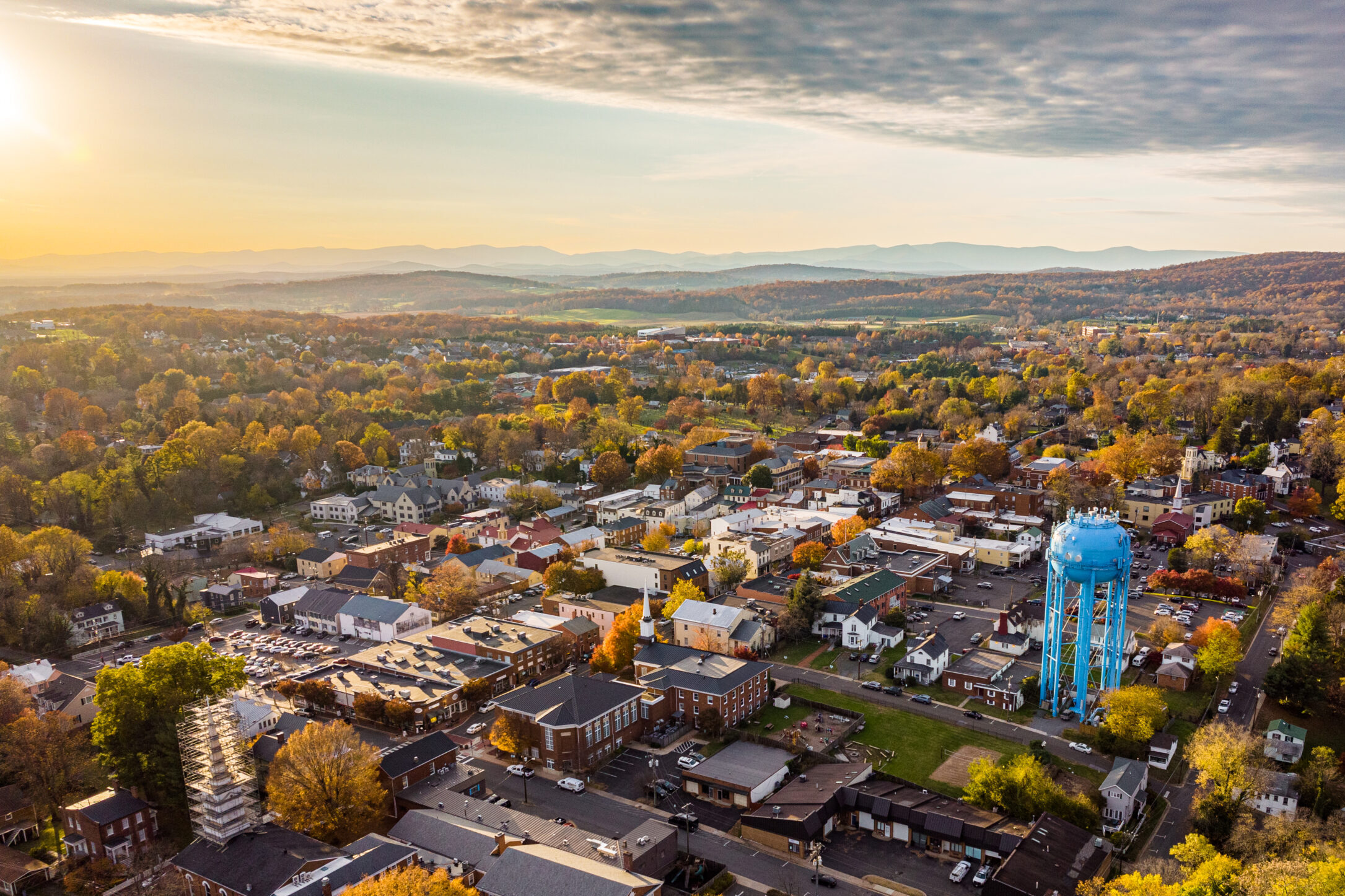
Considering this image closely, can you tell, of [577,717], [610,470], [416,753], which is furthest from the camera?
[610,470]

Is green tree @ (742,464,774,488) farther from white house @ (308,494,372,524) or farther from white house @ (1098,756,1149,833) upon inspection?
white house @ (1098,756,1149,833)

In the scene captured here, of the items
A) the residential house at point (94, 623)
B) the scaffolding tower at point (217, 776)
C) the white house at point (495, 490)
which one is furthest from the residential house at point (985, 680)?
the residential house at point (94, 623)

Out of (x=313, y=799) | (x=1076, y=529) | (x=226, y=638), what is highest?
(x=1076, y=529)

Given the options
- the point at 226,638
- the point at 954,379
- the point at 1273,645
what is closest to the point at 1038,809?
the point at 1273,645

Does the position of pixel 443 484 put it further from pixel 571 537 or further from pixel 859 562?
pixel 859 562

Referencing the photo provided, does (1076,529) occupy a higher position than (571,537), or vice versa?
(1076,529)

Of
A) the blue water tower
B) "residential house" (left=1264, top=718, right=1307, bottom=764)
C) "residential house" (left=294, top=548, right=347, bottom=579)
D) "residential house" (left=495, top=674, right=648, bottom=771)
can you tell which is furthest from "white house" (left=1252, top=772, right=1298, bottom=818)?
"residential house" (left=294, top=548, right=347, bottom=579)

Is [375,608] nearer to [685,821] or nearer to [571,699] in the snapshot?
[571,699]

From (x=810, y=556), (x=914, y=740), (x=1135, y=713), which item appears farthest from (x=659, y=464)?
(x=1135, y=713)
